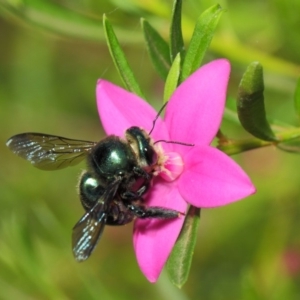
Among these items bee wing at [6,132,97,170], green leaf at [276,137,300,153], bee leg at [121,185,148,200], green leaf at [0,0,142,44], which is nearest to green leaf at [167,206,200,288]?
bee leg at [121,185,148,200]

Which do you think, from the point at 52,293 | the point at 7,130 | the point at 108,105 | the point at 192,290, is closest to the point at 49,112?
the point at 7,130

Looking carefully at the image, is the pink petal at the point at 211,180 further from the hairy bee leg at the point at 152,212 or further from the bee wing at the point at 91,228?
the bee wing at the point at 91,228

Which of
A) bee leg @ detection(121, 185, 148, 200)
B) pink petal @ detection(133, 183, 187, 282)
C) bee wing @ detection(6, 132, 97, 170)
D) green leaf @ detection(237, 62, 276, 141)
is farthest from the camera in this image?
bee wing @ detection(6, 132, 97, 170)

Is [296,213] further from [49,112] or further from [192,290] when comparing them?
[49,112]

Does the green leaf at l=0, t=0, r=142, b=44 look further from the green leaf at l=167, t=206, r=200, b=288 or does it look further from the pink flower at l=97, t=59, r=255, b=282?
the green leaf at l=167, t=206, r=200, b=288

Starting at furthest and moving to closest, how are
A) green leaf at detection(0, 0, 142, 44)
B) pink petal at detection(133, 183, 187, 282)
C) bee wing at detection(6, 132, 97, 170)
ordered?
1. green leaf at detection(0, 0, 142, 44)
2. bee wing at detection(6, 132, 97, 170)
3. pink petal at detection(133, 183, 187, 282)

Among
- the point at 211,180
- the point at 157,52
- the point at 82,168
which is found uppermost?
the point at 157,52

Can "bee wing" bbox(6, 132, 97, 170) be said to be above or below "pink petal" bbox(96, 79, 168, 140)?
below

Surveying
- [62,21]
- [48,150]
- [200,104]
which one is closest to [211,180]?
[200,104]

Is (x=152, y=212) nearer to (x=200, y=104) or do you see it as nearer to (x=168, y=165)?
(x=168, y=165)
